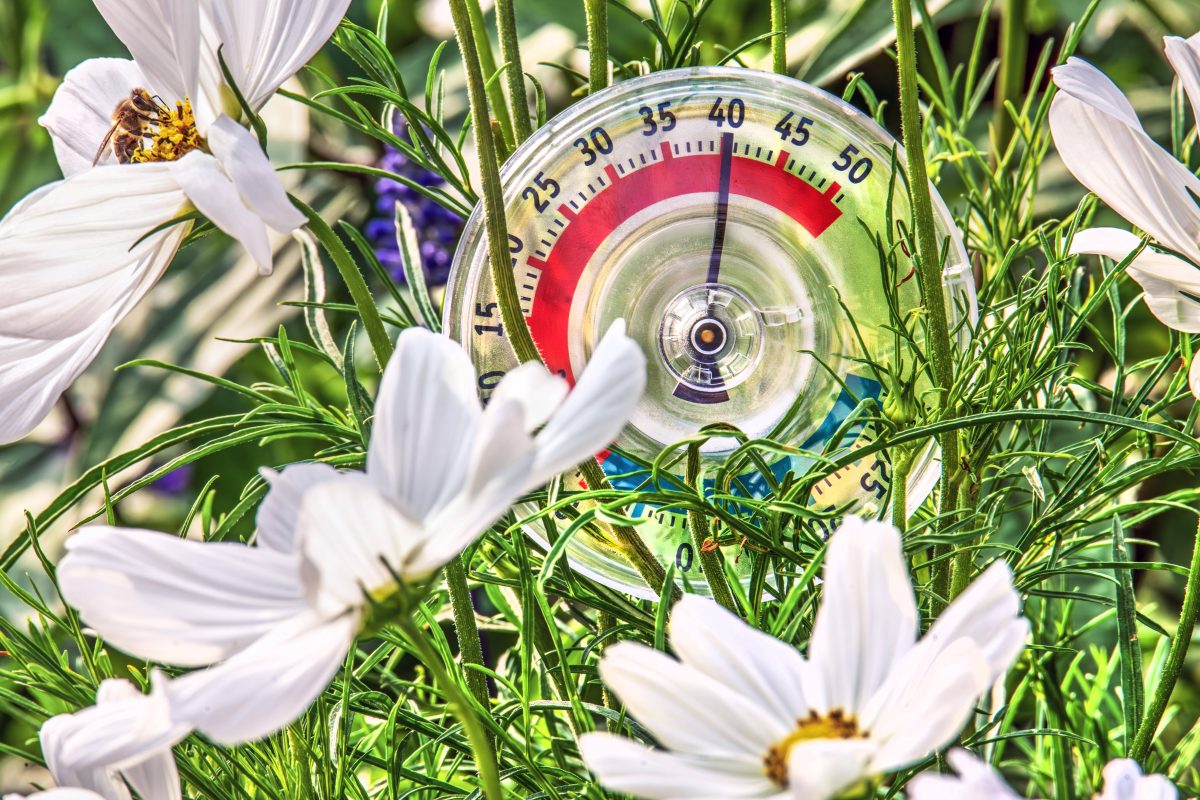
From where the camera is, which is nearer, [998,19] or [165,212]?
[165,212]

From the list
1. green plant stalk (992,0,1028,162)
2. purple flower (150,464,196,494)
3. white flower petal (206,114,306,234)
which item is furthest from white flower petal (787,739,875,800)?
purple flower (150,464,196,494)

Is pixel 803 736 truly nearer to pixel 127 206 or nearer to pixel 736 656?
pixel 736 656

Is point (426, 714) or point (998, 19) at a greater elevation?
point (998, 19)

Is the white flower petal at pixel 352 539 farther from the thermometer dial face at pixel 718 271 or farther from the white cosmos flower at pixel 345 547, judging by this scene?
the thermometer dial face at pixel 718 271

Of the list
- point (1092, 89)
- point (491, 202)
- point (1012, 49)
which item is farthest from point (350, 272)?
point (1012, 49)

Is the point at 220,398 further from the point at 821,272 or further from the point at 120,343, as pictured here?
the point at 821,272

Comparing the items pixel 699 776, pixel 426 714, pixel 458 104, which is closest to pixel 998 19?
pixel 458 104
